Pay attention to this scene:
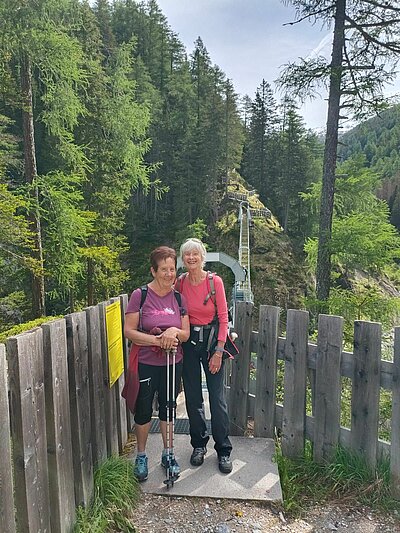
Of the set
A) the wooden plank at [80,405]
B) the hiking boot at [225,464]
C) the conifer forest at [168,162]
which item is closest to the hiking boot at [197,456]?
the hiking boot at [225,464]

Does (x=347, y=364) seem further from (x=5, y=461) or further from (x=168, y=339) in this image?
(x=5, y=461)

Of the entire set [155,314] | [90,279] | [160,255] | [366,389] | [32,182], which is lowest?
[90,279]

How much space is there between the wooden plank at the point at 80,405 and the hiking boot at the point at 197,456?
2.62 ft

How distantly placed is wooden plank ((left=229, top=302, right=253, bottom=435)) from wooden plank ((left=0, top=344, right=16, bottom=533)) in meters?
2.22

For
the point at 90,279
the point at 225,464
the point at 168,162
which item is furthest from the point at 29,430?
the point at 168,162

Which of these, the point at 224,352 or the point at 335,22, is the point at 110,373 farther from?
the point at 335,22

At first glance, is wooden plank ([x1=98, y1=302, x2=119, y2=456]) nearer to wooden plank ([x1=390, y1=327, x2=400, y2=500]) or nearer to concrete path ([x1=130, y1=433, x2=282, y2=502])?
concrete path ([x1=130, y1=433, x2=282, y2=502])

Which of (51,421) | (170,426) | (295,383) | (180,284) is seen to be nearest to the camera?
(51,421)

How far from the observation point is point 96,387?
2.71 m

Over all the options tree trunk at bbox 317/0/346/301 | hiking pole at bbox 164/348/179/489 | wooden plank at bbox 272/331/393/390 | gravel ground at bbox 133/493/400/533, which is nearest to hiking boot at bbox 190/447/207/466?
hiking pole at bbox 164/348/179/489

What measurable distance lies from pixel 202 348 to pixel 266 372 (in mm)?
724

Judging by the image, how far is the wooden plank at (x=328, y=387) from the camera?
2971 mm

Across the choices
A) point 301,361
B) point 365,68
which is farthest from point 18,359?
point 365,68

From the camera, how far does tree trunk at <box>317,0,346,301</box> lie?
8.62 metres
